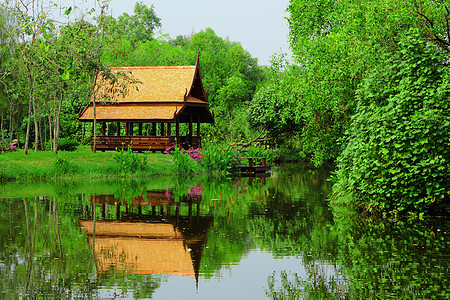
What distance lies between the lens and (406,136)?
11594 mm

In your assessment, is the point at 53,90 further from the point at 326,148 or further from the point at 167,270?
the point at 167,270

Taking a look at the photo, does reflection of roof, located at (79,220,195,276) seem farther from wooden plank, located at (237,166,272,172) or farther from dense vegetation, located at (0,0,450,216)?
wooden plank, located at (237,166,272,172)

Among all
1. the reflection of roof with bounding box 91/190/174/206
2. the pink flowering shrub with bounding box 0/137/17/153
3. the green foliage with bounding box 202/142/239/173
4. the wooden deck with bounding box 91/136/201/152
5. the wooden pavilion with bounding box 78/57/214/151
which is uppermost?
the wooden pavilion with bounding box 78/57/214/151

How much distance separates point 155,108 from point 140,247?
2734 cm

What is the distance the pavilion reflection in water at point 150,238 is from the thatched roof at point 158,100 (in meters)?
20.2

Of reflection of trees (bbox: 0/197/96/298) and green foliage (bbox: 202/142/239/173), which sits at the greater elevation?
green foliage (bbox: 202/142/239/173)

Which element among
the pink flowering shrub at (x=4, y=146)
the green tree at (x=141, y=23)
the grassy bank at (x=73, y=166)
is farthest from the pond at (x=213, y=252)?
the green tree at (x=141, y=23)

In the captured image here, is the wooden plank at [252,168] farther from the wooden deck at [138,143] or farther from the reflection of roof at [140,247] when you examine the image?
the reflection of roof at [140,247]

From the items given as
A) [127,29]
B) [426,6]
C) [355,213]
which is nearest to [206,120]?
[426,6]

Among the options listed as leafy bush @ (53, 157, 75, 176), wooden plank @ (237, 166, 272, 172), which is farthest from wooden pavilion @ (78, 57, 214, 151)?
leafy bush @ (53, 157, 75, 176)

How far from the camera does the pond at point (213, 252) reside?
21.7 ft

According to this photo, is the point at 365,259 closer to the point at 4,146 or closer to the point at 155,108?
the point at 4,146

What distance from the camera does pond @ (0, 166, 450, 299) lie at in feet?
21.7

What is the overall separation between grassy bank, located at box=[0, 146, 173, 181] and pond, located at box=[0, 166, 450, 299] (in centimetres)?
944
